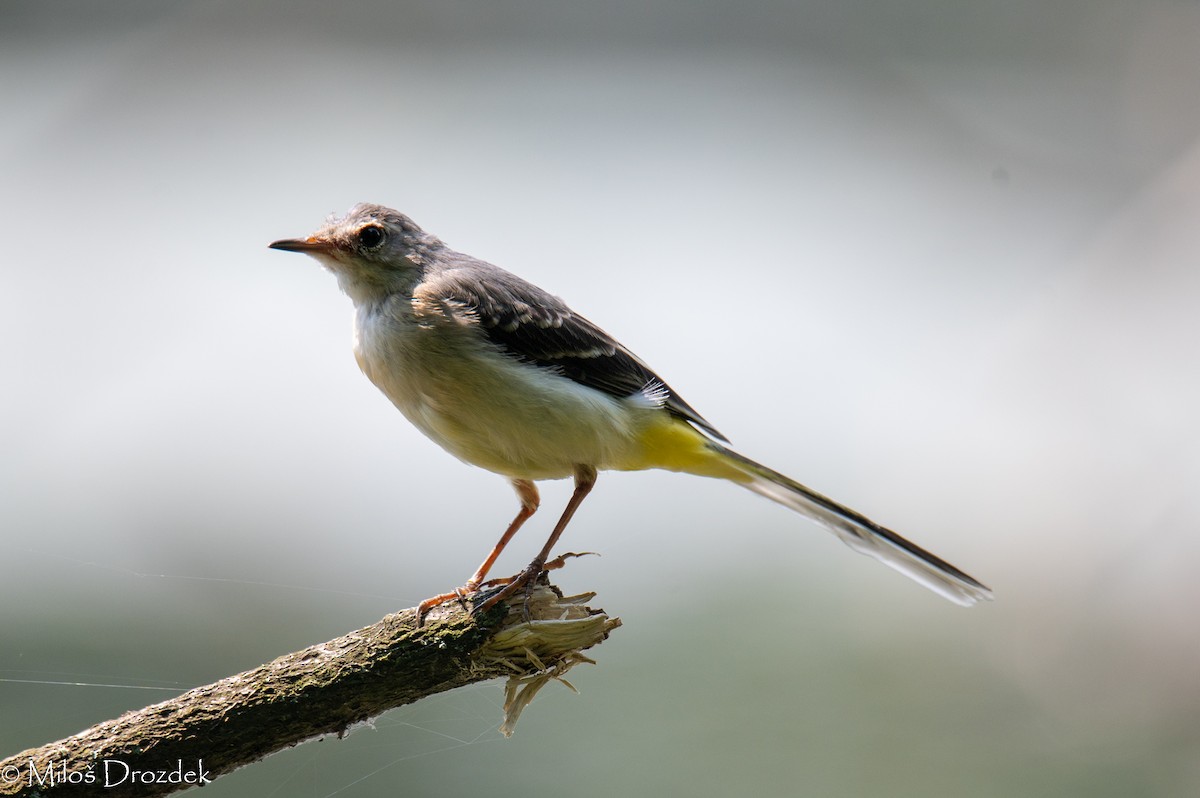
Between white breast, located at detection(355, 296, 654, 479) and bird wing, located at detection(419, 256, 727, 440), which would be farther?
bird wing, located at detection(419, 256, 727, 440)

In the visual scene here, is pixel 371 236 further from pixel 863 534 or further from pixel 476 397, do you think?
pixel 863 534

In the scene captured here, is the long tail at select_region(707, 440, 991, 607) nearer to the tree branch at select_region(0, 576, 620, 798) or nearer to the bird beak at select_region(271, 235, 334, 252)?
the tree branch at select_region(0, 576, 620, 798)

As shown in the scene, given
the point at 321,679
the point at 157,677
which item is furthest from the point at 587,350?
the point at 157,677

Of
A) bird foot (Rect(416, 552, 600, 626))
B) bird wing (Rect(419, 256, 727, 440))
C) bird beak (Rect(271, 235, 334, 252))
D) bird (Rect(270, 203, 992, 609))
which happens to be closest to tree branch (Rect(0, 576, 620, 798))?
bird foot (Rect(416, 552, 600, 626))

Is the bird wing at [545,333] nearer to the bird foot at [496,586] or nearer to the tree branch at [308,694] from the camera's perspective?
the bird foot at [496,586]

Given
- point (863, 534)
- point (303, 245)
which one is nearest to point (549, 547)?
point (863, 534)

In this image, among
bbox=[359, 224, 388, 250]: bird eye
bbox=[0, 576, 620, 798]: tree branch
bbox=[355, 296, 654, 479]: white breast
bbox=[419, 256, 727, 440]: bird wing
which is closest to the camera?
bbox=[0, 576, 620, 798]: tree branch

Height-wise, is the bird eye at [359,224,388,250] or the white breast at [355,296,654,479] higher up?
the bird eye at [359,224,388,250]

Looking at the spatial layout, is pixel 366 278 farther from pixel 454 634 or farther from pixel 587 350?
pixel 454 634

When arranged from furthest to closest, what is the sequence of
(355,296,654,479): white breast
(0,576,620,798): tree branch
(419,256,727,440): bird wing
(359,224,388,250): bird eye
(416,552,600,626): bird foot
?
(359,224,388,250): bird eye
(419,256,727,440): bird wing
(355,296,654,479): white breast
(416,552,600,626): bird foot
(0,576,620,798): tree branch
